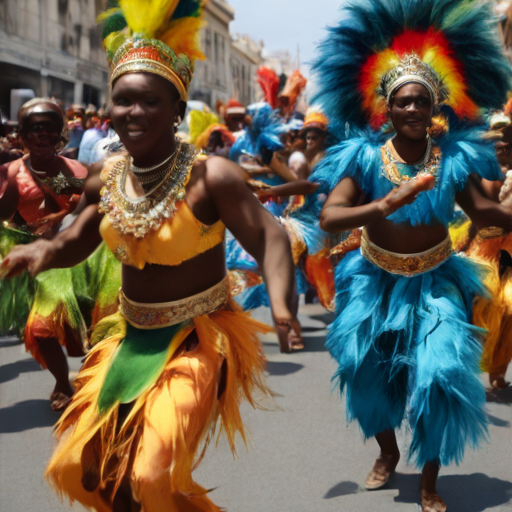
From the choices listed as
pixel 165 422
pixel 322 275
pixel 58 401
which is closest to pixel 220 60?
pixel 322 275

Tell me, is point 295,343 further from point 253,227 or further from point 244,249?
point 253,227

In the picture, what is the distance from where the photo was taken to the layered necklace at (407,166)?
13.1 feet

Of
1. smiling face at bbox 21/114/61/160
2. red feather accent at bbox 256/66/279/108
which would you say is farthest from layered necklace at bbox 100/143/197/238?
red feather accent at bbox 256/66/279/108

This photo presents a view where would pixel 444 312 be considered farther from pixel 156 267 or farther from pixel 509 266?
pixel 509 266

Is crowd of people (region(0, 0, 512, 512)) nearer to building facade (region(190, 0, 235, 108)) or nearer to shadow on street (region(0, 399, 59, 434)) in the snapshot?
shadow on street (region(0, 399, 59, 434))

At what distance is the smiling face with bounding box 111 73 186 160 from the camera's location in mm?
2943

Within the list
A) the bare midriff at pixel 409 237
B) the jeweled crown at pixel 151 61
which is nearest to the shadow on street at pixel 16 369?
the bare midriff at pixel 409 237

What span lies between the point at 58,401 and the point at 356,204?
288 cm

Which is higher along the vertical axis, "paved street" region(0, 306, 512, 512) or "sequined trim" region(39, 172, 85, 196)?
"sequined trim" region(39, 172, 85, 196)

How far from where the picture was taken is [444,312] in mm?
3889

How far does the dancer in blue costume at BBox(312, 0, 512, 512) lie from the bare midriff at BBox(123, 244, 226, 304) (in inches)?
31.9

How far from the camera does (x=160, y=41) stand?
10.2ft

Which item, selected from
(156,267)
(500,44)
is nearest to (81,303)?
(156,267)

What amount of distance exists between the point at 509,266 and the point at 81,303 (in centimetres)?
304
